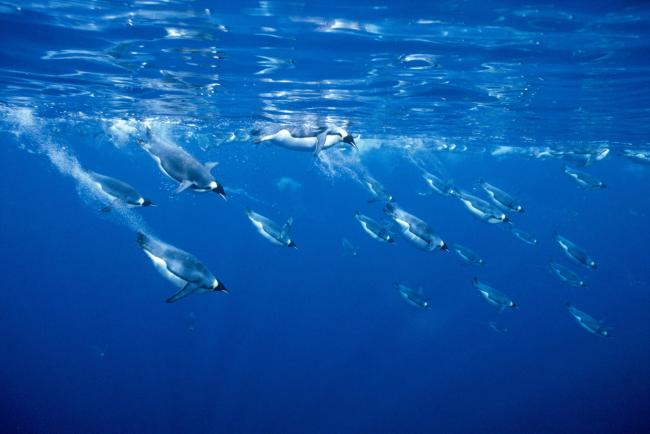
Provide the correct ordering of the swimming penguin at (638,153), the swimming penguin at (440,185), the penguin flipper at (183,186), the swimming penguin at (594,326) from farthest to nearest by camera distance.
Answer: the swimming penguin at (638,153)
the swimming penguin at (594,326)
the swimming penguin at (440,185)
the penguin flipper at (183,186)

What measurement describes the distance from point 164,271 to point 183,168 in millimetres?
1411

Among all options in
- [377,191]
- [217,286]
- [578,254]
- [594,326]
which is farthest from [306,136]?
[594,326]

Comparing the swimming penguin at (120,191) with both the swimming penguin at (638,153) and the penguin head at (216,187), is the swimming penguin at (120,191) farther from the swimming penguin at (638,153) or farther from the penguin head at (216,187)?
the swimming penguin at (638,153)

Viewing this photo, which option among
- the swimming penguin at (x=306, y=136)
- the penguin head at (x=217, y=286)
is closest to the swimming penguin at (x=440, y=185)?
the swimming penguin at (x=306, y=136)

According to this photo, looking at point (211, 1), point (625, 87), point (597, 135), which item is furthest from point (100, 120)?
point (597, 135)

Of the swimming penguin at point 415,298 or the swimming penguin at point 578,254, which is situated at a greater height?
the swimming penguin at point 578,254

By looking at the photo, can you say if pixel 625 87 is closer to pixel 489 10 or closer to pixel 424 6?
pixel 489 10

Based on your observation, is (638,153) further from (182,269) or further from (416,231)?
(182,269)

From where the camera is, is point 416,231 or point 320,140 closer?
point 320,140

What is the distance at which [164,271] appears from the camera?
5.32 metres

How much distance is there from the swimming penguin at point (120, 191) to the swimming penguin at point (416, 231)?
204 inches

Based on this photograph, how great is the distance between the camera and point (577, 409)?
24.8 meters

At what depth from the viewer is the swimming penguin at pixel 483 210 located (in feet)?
34.0

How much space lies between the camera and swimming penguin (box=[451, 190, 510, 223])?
408 inches
